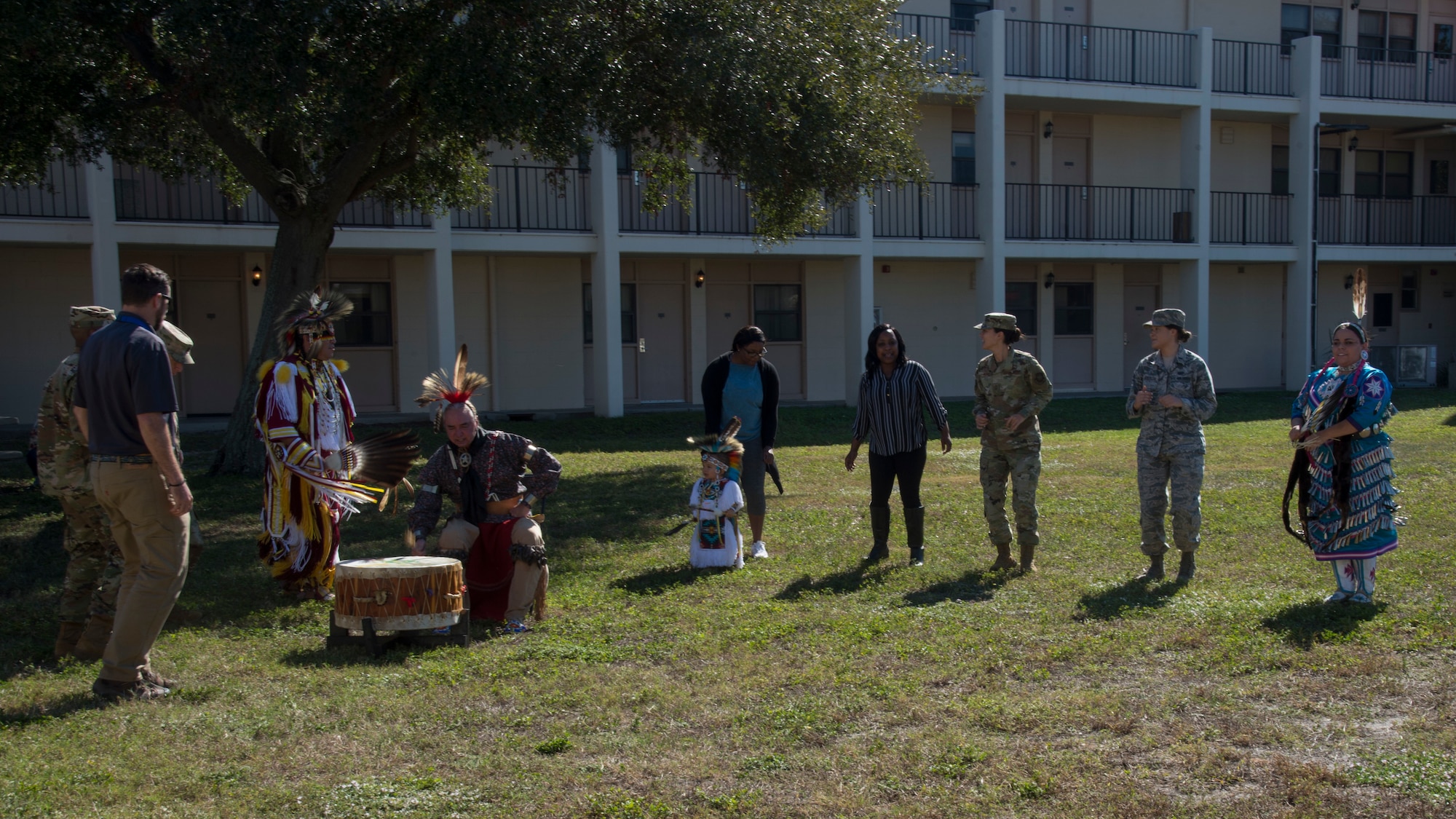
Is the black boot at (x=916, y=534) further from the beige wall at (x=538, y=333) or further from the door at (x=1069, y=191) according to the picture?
the door at (x=1069, y=191)

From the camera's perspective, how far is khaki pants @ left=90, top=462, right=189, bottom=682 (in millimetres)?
5125

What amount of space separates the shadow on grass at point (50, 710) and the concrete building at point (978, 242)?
43.2ft

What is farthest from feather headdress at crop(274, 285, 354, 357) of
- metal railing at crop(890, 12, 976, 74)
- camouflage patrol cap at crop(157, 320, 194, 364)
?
metal railing at crop(890, 12, 976, 74)

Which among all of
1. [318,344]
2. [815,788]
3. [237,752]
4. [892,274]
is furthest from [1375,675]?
[892,274]

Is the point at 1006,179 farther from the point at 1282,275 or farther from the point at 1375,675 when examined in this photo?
the point at 1375,675

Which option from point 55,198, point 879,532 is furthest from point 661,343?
point 879,532

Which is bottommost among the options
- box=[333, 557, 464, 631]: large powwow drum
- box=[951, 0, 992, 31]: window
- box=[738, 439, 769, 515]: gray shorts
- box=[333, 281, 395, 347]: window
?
box=[333, 557, 464, 631]: large powwow drum

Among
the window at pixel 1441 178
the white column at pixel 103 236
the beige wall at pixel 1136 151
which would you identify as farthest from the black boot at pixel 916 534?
the window at pixel 1441 178

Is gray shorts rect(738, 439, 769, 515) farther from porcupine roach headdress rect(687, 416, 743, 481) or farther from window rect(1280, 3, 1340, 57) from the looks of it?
window rect(1280, 3, 1340, 57)

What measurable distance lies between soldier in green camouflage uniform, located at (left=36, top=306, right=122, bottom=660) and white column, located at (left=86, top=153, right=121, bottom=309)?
39.1 feet

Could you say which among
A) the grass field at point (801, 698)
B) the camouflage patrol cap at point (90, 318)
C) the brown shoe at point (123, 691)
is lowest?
Result: the grass field at point (801, 698)

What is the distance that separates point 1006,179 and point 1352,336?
1817 cm

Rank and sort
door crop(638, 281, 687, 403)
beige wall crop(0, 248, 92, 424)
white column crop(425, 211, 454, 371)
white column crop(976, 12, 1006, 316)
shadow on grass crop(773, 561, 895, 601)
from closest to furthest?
1. shadow on grass crop(773, 561, 895, 601)
2. beige wall crop(0, 248, 92, 424)
3. white column crop(425, 211, 454, 371)
4. white column crop(976, 12, 1006, 316)
5. door crop(638, 281, 687, 403)

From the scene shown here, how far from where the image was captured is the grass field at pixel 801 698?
166 inches
